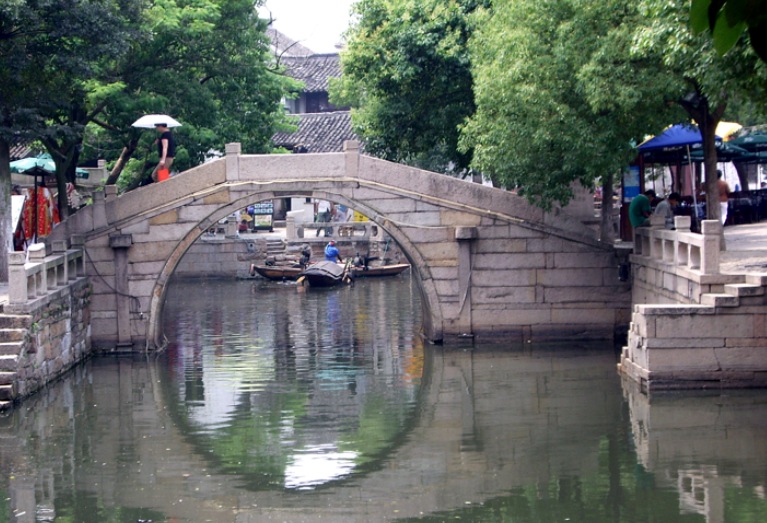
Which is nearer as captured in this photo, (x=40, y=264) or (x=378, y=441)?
(x=378, y=441)

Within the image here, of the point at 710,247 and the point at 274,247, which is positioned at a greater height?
the point at 274,247

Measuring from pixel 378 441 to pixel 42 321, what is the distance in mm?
4530

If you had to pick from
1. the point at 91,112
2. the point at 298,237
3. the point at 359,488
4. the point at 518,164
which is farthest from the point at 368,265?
the point at 359,488

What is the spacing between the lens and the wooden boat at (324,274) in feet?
83.7

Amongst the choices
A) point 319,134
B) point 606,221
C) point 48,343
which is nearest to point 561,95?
point 606,221

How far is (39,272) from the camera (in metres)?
13.5

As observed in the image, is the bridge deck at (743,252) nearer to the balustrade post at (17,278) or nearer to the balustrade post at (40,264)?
the balustrade post at (17,278)

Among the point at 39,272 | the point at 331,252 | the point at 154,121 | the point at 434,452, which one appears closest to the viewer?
the point at 434,452

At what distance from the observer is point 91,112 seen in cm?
1817

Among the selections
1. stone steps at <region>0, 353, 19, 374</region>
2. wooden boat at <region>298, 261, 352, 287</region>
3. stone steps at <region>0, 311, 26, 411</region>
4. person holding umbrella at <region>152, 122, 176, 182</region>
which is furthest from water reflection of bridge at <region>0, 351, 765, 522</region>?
Result: wooden boat at <region>298, 261, 352, 287</region>

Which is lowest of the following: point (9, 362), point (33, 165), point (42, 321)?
point (9, 362)

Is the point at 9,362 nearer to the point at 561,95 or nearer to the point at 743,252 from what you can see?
the point at 561,95

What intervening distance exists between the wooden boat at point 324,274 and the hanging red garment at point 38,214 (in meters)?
8.30

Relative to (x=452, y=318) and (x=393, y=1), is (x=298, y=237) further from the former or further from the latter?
(x=452, y=318)
